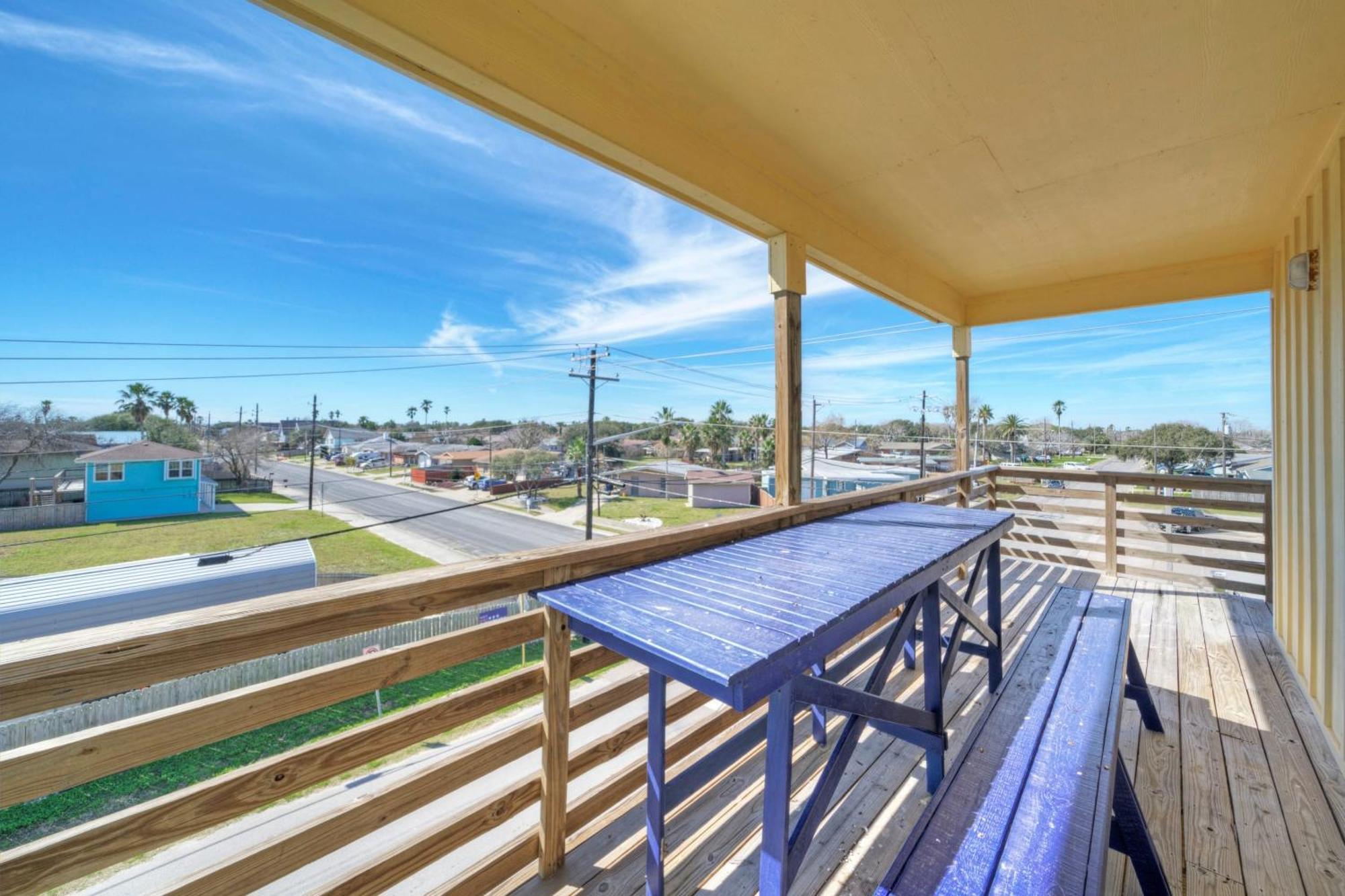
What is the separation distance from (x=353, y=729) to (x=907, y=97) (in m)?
2.50

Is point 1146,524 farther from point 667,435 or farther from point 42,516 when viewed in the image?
point 42,516

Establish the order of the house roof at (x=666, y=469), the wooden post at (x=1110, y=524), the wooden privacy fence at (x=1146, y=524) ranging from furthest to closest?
the house roof at (x=666, y=469) < the wooden post at (x=1110, y=524) < the wooden privacy fence at (x=1146, y=524)

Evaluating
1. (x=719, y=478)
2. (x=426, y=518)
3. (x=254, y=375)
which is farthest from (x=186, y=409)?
(x=719, y=478)

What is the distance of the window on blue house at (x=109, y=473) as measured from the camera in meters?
1.79

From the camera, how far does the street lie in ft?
9.82

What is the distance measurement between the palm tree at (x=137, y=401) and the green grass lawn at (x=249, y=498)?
52 centimetres

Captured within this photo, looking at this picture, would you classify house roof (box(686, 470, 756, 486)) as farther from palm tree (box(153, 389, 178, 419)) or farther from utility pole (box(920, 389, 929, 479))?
palm tree (box(153, 389, 178, 419))

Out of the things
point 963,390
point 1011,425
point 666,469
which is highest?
point 1011,425

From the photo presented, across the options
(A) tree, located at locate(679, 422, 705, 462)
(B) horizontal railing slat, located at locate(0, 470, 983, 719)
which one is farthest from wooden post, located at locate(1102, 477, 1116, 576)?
(A) tree, located at locate(679, 422, 705, 462)

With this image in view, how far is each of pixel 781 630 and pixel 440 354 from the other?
737cm

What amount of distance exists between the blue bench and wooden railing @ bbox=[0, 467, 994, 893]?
0.89m

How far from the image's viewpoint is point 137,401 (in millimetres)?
1867

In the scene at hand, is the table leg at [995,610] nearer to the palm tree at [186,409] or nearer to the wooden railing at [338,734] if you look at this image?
the wooden railing at [338,734]

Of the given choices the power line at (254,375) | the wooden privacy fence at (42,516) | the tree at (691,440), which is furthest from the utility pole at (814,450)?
the wooden privacy fence at (42,516)
